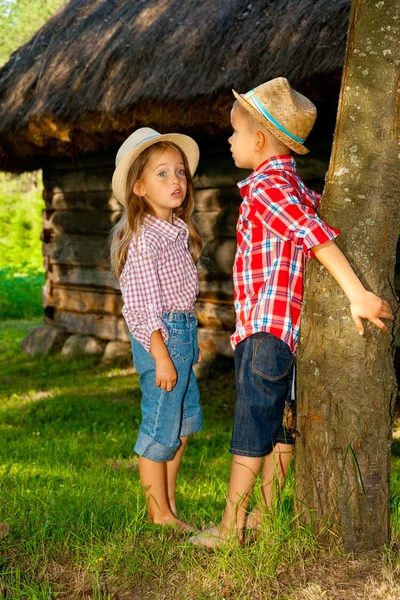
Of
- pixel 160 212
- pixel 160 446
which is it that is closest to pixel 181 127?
pixel 160 212

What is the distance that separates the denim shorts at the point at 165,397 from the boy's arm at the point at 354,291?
0.75m

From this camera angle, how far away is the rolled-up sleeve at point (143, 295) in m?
2.93

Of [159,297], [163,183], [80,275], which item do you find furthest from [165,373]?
[80,275]

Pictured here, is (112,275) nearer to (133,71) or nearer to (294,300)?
(294,300)

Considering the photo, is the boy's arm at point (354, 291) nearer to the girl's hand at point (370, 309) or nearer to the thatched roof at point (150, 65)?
the girl's hand at point (370, 309)

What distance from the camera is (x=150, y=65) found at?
6.71 meters

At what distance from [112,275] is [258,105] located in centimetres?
93

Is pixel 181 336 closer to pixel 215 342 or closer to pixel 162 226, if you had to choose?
pixel 162 226

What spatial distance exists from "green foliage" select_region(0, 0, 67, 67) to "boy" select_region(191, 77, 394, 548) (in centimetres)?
2010

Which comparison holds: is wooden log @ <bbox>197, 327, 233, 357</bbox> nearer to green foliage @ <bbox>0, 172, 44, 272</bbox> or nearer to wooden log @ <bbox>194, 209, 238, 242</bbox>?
wooden log @ <bbox>194, 209, 238, 242</bbox>

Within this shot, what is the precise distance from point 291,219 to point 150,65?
4616mm

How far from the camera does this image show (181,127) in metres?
6.67

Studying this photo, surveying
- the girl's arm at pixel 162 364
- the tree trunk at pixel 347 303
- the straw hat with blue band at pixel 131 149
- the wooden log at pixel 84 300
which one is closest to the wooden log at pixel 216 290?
the wooden log at pixel 84 300

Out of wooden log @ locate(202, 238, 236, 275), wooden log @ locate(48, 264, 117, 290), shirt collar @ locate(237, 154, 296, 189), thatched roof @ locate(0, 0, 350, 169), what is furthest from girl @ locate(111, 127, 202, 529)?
wooden log @ locate(48, 264, 117, 290)
